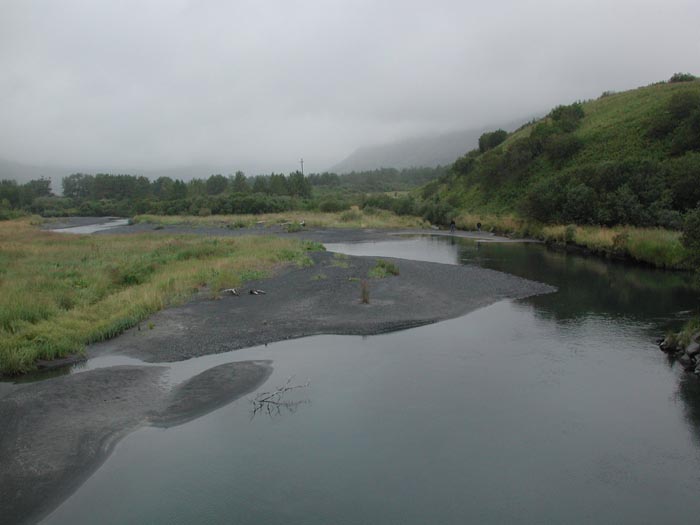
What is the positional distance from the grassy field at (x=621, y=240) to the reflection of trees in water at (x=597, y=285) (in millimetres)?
1096

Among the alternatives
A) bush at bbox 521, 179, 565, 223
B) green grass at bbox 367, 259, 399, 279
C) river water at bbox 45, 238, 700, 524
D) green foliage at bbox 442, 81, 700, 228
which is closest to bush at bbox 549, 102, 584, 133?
green foliage at bbox 442, 81, 700, 228

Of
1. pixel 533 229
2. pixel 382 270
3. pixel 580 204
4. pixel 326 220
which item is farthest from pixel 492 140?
pixel 382 270

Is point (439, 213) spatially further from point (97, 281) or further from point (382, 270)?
point (97, 281)

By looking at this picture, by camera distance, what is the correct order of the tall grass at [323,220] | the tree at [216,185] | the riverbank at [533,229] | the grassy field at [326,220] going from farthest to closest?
the tree at [216,185], the tall grass at [323,220], the grassy field at [326,220], the riverbank at [533,229]

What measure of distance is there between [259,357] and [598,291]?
799 inches

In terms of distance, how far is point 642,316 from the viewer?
24.6 meters

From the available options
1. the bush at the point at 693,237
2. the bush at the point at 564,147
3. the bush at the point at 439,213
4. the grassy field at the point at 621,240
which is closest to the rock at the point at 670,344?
the bush at the point at 693,237

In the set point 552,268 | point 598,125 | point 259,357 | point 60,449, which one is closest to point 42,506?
point 60,449

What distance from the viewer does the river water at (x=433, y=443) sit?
10875 millimetres

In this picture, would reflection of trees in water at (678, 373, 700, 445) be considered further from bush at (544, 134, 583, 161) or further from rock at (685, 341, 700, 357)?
bush at (544, 134, 583, 161)

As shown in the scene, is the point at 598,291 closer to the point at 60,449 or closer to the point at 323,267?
the point at 323,267

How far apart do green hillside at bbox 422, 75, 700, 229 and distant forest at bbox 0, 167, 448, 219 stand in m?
28.7

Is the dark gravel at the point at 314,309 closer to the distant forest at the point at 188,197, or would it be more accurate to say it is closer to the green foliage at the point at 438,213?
the green foliage at the point at 438,213

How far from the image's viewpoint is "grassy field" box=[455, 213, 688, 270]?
115ft
